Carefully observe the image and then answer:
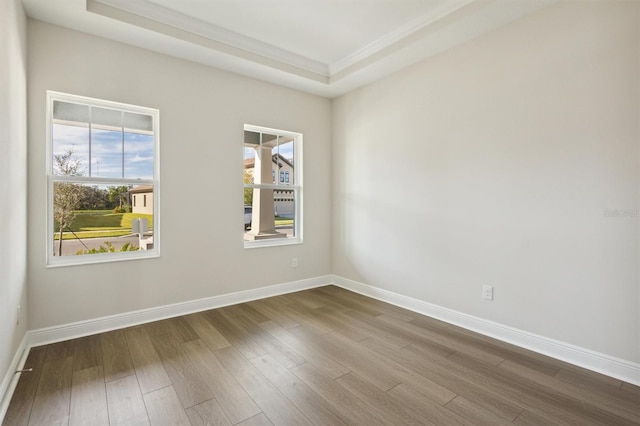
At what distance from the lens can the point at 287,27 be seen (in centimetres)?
308

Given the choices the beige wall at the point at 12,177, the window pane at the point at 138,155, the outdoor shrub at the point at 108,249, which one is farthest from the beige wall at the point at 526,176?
the beige wall at the point at 12,177

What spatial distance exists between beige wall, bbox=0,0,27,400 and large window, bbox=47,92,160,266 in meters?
0.28

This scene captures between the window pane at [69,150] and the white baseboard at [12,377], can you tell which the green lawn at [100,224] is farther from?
the white baseboard at [12,377]

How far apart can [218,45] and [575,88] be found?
309cm

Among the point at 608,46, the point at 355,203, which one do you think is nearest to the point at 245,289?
the point at 355,203

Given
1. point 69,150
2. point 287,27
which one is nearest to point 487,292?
point 287,27

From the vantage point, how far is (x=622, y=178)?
214 cm

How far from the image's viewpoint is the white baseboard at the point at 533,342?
214 centimetres

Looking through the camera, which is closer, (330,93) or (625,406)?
(625,406)

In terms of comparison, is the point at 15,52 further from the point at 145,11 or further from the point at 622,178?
the point at 622,178

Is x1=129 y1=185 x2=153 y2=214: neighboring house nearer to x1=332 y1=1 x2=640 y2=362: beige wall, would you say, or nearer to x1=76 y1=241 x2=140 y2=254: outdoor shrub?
x1=76 y1=241 x2=140 y2=254: outdoor shrub

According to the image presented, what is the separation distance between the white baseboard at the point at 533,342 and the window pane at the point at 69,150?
3.42m

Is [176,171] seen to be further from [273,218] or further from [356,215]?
[356,215]

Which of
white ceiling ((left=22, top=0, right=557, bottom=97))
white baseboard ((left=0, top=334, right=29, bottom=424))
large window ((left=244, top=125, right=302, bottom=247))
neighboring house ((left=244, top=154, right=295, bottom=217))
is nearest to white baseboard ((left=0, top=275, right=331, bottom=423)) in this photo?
white baseboard ((left=0, top=334, right=29, bottom=424))
